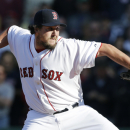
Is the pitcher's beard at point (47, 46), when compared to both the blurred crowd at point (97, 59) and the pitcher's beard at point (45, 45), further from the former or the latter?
the blurred crowd at point (97, 59)

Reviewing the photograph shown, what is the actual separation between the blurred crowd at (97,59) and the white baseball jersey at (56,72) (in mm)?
2429

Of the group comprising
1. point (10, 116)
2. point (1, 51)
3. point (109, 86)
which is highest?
point (1, 51)

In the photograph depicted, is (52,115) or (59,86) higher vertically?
(59,86)

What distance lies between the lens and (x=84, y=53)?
3.29 meters

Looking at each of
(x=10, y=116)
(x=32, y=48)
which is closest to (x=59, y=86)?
(x=32, y=48)

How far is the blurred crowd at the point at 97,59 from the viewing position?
18.8ft

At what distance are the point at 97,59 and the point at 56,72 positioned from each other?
282cm

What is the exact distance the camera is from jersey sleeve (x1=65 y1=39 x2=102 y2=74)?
10.7 feet

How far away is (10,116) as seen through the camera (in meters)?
5.88

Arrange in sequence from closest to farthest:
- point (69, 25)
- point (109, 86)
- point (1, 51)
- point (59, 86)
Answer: point (59, 86) < point (109, 86) < point (1, 51) < point (69, 25)

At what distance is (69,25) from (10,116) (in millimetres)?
2578

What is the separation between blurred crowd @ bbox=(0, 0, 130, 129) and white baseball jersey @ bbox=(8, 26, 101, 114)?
7.97ft

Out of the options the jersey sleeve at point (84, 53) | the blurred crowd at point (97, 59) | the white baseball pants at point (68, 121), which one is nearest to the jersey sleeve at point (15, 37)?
the jersey sleeve at point (84, 53)

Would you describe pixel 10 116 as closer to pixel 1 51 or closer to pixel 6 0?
pixel 1 51
